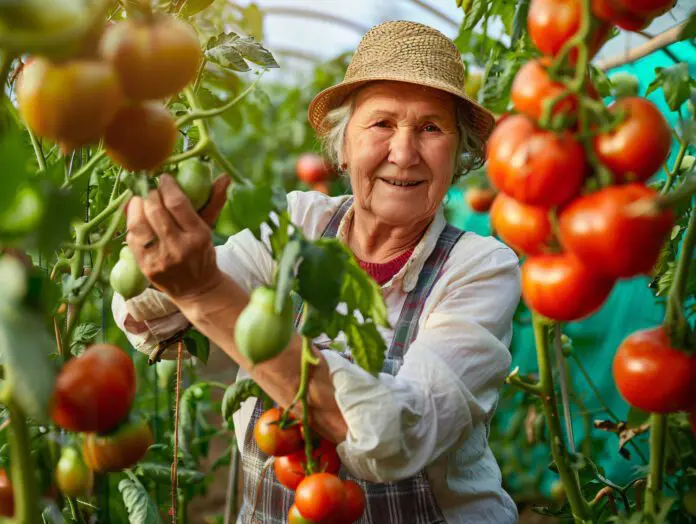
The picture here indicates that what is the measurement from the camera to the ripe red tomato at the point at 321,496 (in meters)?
0.82

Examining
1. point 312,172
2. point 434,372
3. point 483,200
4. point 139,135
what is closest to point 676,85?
point 434,372

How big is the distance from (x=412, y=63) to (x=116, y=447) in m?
0.86

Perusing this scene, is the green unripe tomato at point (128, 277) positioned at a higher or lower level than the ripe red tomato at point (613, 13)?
lower

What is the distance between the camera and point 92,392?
61 centimetres

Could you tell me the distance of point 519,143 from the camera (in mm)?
519

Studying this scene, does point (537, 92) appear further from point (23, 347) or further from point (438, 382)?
Answer: point (438, 382)

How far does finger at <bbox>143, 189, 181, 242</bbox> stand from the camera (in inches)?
28.7

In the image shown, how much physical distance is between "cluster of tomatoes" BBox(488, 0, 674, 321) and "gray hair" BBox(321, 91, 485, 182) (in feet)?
2.90

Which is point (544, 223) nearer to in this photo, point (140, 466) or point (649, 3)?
point (649, 3)

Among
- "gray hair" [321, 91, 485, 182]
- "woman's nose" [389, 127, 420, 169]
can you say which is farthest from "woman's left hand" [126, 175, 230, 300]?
"gray hair" [321, 91, 485, 182]

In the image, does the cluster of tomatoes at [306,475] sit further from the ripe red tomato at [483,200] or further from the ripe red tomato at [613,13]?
A: the ripe red tomato at [483,200]

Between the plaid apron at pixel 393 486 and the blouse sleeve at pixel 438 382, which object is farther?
the plaid apron at pixel 393 486

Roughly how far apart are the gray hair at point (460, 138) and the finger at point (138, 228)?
76 centimetres

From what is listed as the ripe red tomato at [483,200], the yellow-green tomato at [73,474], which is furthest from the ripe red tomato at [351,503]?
the ripe red tomato at [483,200]
